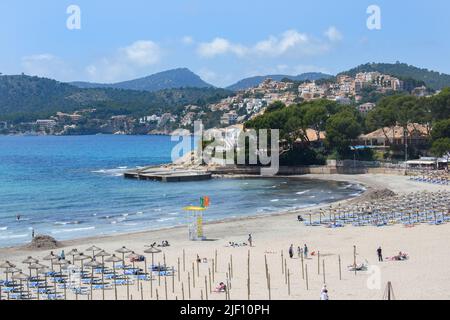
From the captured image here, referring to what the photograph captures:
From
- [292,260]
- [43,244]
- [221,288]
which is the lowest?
[43,244]

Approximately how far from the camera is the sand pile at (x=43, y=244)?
42531 mm

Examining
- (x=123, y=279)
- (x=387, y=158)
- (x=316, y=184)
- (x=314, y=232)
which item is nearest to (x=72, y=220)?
(x=314, y=232)

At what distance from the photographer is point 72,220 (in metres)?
58.5

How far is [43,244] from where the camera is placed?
42844 millimetres

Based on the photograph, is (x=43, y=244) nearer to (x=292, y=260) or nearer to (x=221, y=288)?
(x=292, y=260)

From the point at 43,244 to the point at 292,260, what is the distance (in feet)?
57.1

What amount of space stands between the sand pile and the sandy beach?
777 millimetres

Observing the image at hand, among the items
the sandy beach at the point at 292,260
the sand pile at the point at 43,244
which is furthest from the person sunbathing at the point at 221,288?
the sand pile at the point at 43,244

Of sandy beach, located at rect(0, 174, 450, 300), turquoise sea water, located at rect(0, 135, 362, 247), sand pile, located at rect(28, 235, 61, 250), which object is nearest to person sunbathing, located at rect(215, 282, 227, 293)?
sandy beach, located at rect(0, 174, 450, 300)

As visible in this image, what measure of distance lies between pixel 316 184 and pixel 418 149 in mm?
25436

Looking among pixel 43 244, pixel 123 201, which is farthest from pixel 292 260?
pixel 123 201

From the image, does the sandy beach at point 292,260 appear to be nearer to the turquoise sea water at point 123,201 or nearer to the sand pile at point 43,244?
the sand pile at point 43,244

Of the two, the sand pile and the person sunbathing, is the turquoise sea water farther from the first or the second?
the person sunbathing
